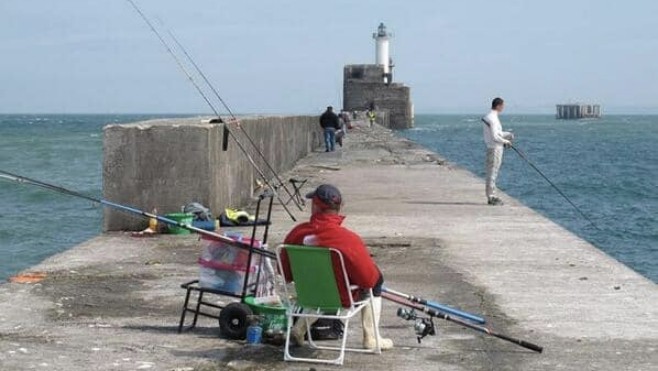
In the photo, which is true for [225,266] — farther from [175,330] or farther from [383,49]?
[383,49]

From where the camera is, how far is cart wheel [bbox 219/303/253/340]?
20.4 feet

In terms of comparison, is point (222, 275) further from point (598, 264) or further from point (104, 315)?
point (598, 264)

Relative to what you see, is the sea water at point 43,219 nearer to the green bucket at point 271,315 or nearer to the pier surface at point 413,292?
the pier surface at point 413,292

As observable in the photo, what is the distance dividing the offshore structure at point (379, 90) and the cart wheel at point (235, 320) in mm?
77569

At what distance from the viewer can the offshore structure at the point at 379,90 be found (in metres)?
86.4

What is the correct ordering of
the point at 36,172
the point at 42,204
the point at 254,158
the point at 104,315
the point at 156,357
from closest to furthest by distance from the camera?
the point at 156,357 → the point at 104,315 → the point at 254,158 → the point at 42,204 → the point at 36,172

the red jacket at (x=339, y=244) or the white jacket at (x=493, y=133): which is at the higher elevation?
the white jacket at (x=493, y=133)

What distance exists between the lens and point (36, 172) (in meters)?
35.8

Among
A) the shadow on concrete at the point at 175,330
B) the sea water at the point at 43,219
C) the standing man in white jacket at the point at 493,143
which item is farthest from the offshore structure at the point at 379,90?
the shadow on concrete at the point at 175,330

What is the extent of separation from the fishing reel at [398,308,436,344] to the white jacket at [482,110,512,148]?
7550 mm

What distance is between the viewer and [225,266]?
256 inches

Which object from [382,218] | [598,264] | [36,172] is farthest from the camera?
[36,172]

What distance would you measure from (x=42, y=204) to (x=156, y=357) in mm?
16451

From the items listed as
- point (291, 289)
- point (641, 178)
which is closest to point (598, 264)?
point (291, 289)
